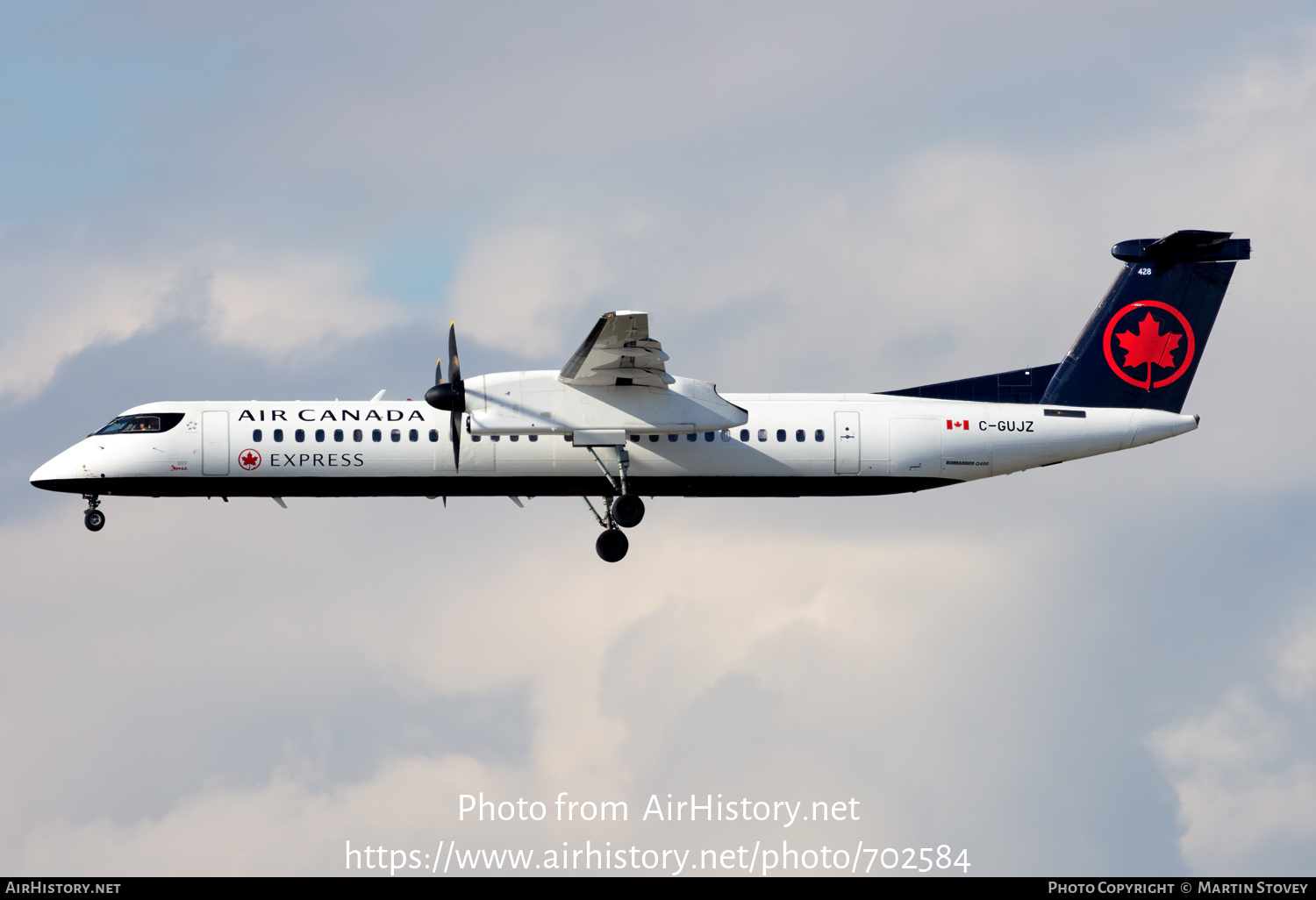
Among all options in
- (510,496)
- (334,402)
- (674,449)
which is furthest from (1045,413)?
(334,402)

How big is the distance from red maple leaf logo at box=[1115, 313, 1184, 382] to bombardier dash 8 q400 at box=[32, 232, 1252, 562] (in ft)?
0.19

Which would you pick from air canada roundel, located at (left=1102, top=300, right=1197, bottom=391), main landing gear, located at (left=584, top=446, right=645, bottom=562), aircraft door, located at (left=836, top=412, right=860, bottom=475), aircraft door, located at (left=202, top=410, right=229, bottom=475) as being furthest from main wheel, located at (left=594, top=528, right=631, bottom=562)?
air canada roundel, located at (left=1102, top=300, right=1197, bottom=391)

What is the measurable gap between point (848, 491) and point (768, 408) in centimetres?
258

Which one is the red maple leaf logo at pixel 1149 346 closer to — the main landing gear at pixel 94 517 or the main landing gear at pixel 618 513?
the main landing gear at pixel 618 513

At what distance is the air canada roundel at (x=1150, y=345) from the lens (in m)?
40.2

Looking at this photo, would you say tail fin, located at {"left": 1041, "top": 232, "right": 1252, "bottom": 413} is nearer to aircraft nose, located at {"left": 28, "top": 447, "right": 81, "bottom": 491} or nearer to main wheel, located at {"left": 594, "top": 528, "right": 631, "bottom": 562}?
main wheel, located at {"left": 594, "top": 528, "right": 631, "bottom": 562}

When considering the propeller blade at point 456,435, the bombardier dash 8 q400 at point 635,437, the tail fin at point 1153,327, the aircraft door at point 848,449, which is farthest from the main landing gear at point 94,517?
the tail fin at point 1153,327

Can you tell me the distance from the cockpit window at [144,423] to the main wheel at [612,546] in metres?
9.71

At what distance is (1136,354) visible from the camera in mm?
40312

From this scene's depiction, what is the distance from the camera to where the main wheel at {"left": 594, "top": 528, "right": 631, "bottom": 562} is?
39.2 meters

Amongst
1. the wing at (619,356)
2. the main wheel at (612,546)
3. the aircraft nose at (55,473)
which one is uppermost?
the wing at (619,356)

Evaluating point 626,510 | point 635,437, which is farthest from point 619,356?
point 626,510

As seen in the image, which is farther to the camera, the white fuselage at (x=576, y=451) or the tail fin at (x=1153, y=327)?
the tail fin at (x=1153, y=327)
